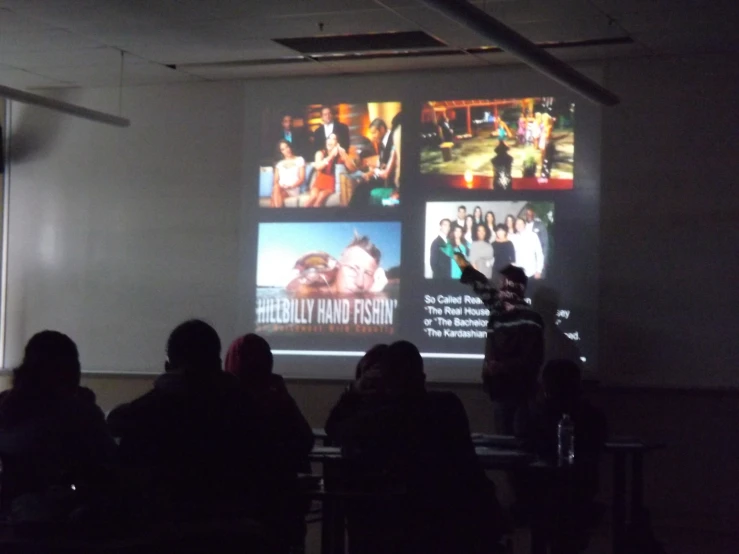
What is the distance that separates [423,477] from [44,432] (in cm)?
114

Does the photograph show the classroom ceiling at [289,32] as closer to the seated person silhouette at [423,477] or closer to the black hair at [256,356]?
the black hair at [256,356]

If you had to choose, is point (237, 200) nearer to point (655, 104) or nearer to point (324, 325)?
point (324, 325)

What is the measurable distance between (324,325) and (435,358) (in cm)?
83

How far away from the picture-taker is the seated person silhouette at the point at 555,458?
393 centimetres

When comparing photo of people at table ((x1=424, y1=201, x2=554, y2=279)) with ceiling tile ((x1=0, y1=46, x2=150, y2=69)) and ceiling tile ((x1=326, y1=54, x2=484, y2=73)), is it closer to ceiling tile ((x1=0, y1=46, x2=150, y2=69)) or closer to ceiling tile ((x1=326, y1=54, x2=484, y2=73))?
ceiling tile ((x1=326, y1=54, x2=484, y2=73))

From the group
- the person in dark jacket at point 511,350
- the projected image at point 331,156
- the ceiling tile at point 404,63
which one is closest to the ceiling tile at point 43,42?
the projected image at point 331,156

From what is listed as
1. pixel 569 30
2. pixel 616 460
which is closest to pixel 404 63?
pixel 569 30

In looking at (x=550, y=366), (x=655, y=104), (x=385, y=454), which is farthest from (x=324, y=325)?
(x=385, y=454)

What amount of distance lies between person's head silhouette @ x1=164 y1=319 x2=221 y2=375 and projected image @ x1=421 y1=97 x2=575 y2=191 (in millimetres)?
4078

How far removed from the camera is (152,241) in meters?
7.77

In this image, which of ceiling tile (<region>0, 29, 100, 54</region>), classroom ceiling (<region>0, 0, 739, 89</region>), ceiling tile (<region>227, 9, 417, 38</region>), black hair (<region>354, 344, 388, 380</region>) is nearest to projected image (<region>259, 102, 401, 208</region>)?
classroom ceiling (<region>0, 0, 739, 89</region>)

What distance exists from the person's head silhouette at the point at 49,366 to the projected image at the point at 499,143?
410cm

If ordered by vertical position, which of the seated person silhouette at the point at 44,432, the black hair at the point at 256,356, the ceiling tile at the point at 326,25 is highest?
the ceiling tile at the point at 326,25

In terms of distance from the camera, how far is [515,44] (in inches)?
201
